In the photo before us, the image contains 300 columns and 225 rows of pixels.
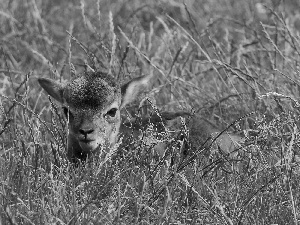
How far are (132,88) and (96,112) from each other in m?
0.73

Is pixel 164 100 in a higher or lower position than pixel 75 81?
lower

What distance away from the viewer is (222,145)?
22.9ft

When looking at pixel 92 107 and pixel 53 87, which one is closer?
pixel 92 107

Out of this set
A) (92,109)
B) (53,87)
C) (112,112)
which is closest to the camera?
(92,109)

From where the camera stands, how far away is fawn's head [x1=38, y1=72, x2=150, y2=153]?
6.38m

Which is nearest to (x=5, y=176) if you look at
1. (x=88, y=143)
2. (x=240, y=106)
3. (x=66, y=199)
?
(x=66, y=199)

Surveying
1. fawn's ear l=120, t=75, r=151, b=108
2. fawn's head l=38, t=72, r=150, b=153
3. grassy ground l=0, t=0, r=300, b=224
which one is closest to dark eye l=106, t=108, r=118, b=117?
fawn's head l=38, t=72, r=150, b=153

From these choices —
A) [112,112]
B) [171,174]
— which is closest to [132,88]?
[112,112]

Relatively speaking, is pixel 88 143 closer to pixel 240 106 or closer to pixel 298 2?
pixel 240 106

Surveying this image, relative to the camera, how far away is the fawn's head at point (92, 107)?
6383mm

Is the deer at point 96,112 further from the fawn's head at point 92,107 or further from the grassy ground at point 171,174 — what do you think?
the grassy ground at point 171,174

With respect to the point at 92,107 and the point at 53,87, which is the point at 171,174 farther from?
the point at 53,87

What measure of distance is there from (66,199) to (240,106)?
2606mm

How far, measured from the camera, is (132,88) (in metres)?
7.23
